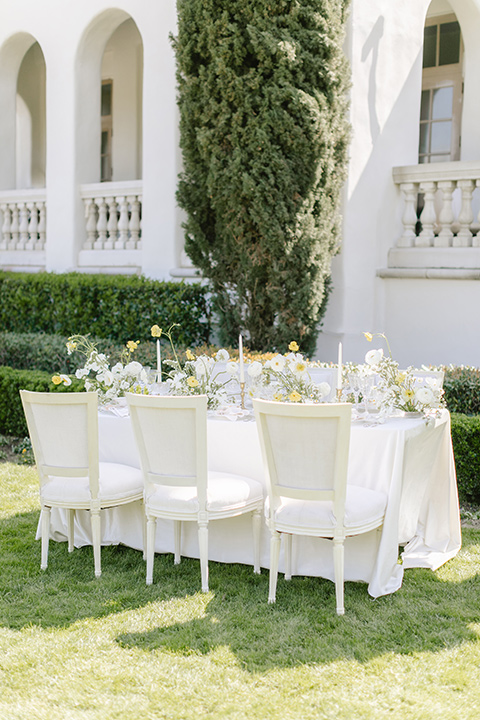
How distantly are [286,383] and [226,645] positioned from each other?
1.73 m

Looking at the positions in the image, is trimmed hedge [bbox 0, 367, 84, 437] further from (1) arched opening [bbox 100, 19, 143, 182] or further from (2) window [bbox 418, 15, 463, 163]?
(2) window [bbox 418, 15, 463, 163]

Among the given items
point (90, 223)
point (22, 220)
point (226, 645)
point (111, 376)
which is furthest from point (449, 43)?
point (226, 645)

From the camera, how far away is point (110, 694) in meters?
3.26

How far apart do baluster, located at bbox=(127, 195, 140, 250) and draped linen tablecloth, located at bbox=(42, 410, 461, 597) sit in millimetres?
5722

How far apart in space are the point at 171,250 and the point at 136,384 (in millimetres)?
4698

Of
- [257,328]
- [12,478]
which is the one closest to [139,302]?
[257,328]

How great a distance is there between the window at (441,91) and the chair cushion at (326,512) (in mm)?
7712

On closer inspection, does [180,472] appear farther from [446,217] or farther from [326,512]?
[446,217]

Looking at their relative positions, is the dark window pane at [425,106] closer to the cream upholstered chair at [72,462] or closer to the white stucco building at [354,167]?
the white stucco building at [354,167]

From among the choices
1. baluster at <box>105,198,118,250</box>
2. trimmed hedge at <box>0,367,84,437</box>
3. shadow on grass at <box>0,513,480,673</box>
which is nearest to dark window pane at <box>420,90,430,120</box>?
baluster at <box>105,198,118,250</box>

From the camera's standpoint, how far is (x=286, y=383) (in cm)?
487

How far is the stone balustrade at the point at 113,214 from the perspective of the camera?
10375 millimetres

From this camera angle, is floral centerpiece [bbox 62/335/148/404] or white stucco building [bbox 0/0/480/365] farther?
white stucco building [bbox 0/0/480/365]

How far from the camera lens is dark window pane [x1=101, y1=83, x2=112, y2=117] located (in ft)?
45.3
